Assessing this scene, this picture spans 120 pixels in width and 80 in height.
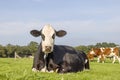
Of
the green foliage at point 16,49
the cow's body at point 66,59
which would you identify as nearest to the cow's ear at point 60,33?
the cow's body at point 66,59

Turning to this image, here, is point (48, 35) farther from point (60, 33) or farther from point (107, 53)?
point (107, 53)

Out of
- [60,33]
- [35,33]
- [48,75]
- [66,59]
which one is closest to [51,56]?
[66,59]

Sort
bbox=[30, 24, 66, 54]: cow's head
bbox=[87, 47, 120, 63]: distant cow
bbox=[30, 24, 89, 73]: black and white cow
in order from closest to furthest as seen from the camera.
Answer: bbox=[30, 24, 66, 54]: cow's head → bbox=[30, 24, 89, 73]: black and white cow → bbox=[87, 47, 120, 63]: distant cow

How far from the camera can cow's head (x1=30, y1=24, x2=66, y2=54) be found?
13.2m

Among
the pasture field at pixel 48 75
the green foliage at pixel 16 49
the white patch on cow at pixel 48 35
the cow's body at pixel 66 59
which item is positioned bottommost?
the pasture field at pixel 48 75

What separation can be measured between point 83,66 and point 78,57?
0.83 meters

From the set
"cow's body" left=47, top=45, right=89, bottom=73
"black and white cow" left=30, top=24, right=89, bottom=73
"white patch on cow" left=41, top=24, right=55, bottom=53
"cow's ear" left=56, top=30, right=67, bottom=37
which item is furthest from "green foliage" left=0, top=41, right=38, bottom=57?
"white patch on cow" left=41, top=24, right=55, bottom=53

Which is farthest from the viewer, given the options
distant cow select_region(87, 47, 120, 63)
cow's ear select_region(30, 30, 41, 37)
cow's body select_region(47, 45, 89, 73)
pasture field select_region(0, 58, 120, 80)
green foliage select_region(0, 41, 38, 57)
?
green foliage select_region(0, 41, 38, 57)

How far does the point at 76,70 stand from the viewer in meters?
14.8

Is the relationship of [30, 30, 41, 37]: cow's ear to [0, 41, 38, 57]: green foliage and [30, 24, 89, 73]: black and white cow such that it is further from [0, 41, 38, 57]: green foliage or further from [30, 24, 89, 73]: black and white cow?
[0, 41, 38, 57]: green foliage

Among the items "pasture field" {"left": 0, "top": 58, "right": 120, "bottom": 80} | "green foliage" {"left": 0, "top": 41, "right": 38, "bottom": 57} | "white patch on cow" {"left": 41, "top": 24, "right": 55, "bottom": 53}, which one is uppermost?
"green foliage" {"left": 0, "top": 41, "right": 38, "bottom": 57}

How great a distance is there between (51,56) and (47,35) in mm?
844

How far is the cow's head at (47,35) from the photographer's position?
43.3ft

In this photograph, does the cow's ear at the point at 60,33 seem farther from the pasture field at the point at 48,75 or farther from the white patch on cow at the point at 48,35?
the pasture field at the point at 48,75
